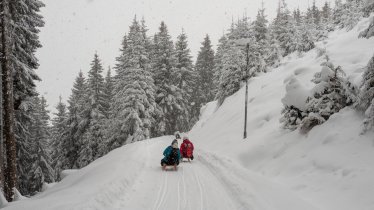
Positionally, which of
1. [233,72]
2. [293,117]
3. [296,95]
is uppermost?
[233,72]

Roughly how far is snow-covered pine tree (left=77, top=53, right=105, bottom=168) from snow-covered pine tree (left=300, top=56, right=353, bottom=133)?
31.3m

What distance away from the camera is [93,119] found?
133ft

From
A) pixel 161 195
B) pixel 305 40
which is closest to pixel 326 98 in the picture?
pixel 161 195

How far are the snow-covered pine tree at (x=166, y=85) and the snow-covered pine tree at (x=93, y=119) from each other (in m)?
7.50

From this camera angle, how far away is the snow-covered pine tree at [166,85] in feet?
146

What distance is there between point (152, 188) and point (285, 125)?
8213 millimetres

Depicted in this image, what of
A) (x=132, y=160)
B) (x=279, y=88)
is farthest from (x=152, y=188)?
(x=279, y=88)

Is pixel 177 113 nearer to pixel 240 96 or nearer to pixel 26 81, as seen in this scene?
pixel 240 96

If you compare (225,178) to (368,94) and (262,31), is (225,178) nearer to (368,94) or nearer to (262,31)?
(368,94)

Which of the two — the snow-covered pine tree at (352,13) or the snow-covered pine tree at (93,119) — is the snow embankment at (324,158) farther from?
the snow-covered pine tree at (93,119)

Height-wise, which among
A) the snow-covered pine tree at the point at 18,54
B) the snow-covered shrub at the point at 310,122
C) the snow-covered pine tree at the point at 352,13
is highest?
the snow-covered pine tree at the point at 352,13

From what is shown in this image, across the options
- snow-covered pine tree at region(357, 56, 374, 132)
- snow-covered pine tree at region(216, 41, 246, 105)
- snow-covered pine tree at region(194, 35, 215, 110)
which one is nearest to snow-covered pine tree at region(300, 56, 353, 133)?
snow-covered pine tree at region(357, 56, 374, 132)

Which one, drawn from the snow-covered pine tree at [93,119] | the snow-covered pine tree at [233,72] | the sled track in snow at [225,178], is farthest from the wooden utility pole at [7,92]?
the snow-covered pine tree at [233,72]

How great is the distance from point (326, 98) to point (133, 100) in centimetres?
2516
